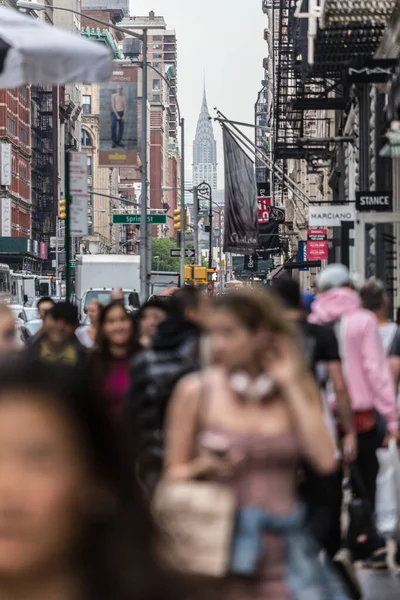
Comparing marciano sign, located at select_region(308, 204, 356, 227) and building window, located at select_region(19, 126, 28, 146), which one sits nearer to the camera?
marciano sign, located at select_region(308, 204, 356, 227)

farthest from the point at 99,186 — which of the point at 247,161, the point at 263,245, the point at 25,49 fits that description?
the point at 25,49

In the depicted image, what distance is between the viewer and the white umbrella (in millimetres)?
11495

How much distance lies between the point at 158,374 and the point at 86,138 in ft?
582

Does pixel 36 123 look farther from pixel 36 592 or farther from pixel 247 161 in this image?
pixel 36 592

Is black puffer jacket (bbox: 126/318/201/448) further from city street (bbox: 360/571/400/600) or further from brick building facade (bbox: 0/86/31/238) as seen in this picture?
brick building facade (bbox: 0/86/31/238)

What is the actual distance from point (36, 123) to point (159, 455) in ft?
393

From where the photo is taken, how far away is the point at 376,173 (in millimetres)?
25609

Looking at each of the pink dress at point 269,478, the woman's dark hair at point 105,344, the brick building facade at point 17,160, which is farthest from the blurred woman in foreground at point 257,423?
the brick building facade at point 17,160

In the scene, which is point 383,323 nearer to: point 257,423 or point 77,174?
point 257,423

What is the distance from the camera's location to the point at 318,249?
37.9m

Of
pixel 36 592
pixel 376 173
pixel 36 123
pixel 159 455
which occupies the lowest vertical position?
pixel 159 455

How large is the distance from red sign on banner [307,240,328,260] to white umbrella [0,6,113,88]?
2590cm

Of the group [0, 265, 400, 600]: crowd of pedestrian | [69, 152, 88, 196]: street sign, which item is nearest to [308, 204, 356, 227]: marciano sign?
[69, 152, 88, 196]: street sign

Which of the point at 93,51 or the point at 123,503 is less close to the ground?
the point at 93,51
